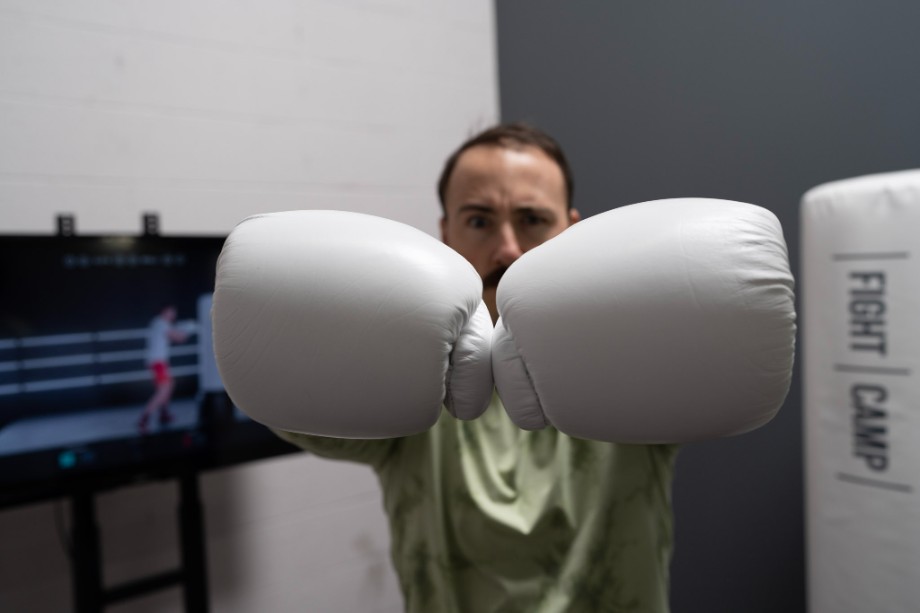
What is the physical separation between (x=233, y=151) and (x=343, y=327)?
1.42 m

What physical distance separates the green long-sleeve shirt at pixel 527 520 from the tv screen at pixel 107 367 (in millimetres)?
651

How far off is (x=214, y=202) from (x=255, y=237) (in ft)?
4.21

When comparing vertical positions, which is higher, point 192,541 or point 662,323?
point 662,323

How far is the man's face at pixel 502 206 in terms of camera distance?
3.01 ft

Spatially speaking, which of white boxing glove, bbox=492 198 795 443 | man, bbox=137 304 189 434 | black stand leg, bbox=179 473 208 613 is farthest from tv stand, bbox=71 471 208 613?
white boxing glove, bbox=492 198 795 443

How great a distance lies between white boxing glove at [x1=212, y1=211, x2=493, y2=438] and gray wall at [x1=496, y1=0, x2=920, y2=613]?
1.17m

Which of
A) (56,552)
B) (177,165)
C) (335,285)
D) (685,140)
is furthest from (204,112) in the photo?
(335,285)

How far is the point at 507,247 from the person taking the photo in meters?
0.90

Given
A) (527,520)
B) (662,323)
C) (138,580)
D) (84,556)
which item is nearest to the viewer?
(662,323)

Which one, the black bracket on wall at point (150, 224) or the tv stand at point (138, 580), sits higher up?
the black bracket on wall at point (150, 224)

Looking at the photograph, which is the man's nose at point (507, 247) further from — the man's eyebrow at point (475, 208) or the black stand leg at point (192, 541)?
the black stand leg at point (192, 541)

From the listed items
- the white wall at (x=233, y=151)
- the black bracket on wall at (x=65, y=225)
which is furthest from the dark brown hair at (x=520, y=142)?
the white wall at (x=233, y=151)

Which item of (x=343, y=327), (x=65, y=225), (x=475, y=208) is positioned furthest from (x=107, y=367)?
(x=343, y=327)

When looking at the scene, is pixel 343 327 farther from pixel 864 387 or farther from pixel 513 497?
pixel 864 387
